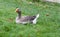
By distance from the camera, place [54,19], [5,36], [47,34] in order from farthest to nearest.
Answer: [54,19], [47,34], [5,36]

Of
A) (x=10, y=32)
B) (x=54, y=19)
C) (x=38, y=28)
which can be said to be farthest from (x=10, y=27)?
(x=54, y=19)

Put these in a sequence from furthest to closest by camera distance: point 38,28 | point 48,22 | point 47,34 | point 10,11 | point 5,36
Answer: point 10,11 → point 48,22 → point 38,28 → point 47,34 → point 5,36

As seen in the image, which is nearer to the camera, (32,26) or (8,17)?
(32,26)

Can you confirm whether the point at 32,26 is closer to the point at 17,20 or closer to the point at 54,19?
the point at 17,20

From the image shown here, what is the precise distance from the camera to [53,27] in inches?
361

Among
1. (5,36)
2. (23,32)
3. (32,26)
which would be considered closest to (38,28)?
A: (32,26)

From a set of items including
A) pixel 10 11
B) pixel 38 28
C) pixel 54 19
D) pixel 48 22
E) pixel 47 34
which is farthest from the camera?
pixel 10 11

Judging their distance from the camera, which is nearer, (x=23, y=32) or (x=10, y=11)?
(x=23, y=32)

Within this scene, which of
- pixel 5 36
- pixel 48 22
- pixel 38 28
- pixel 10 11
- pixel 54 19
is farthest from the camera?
pixel 10 11

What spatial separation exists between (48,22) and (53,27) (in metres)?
0.72

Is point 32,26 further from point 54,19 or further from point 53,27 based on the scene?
point 54,19

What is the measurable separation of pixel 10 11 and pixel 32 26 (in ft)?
9.71

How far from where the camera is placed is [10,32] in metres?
8.14

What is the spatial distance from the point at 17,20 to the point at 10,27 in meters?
0.71
